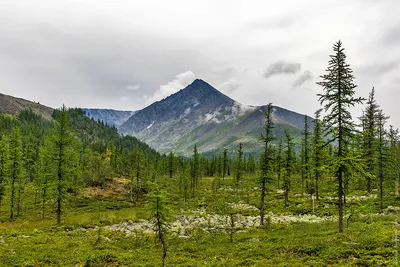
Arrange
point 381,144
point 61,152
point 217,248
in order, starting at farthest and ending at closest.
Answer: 1. point 381,144
2. point 61,152
3. point 217,248

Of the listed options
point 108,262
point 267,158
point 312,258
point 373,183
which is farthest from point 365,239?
point 373,183

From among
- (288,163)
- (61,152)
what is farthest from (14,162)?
(288,163)

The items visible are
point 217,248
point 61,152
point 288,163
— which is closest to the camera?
point 217,248

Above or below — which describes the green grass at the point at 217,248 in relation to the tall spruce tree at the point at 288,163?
below

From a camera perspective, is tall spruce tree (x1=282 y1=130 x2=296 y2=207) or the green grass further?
tall spruce tree (x1=282 y1=130 x2=296 y2=207)

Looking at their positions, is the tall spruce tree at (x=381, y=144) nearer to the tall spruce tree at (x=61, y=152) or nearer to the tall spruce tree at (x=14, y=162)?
the tall spruce tree at (x=61, y=152)

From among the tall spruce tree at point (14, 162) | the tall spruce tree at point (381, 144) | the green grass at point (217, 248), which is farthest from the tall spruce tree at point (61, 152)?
the tall spruce tree at point (381, 144)

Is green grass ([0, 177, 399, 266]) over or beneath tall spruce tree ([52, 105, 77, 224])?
beneath

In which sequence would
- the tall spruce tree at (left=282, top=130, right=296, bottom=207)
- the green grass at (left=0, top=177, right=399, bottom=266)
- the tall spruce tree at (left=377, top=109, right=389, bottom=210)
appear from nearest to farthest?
1. the green grass at (left=0, top=177, right=399, bottom=266)
2. the tall spruce tree at (left=377, top=109, right=389, bottom=210)
3. the tall spruce tree at (left=282, top=130, right=296, bottom=207)

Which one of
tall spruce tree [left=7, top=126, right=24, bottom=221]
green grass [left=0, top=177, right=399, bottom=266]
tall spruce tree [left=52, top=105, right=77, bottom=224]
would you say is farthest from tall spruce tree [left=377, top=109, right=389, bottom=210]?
tall spruce tree [left=7, top=126, right=24, bottom=221]

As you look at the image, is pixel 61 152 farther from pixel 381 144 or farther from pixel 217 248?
pixel 381 144

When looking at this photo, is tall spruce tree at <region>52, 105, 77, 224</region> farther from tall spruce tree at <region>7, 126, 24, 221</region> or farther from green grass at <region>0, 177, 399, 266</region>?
tall spruce tree at <region>7, 126, 24, 221</region>

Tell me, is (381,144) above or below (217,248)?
above

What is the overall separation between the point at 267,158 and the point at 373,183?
42753mm
